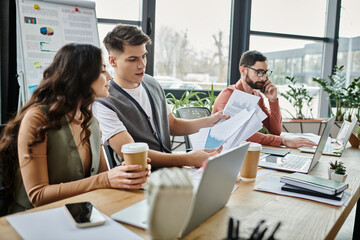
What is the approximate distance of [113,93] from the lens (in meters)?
1.69

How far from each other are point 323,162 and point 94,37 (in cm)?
210

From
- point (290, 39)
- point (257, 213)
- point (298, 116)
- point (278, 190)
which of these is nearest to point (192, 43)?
point (290, 39)

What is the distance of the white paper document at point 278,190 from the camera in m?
1.08

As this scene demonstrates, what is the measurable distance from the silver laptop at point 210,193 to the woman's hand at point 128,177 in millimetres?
112

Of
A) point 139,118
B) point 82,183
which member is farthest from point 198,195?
point 139,118

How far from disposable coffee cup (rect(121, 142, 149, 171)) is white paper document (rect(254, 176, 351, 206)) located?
43 centimetres

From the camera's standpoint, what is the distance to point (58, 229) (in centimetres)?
80

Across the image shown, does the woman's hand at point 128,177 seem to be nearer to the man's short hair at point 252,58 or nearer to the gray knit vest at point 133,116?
the gray knit vest at point 133,116

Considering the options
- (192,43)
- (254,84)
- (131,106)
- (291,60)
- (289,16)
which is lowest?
(131,106)

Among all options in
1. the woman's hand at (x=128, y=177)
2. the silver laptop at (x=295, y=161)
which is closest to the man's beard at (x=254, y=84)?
the silver laptop at (x=295, y=161)

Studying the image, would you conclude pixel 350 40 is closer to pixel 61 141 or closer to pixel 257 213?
pixel 257 213

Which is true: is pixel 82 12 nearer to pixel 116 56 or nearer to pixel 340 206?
pixel 116 56

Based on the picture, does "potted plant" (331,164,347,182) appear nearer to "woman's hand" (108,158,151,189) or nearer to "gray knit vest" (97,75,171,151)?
"woman's hand" (108,158,151,189)

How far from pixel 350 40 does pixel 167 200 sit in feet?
16.2
